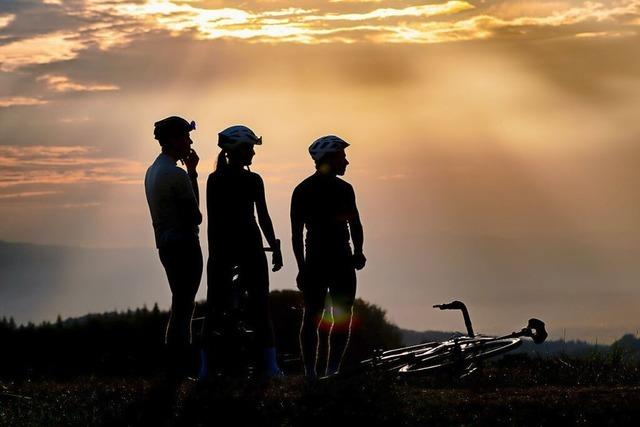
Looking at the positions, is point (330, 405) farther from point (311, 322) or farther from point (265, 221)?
point (265, 221)

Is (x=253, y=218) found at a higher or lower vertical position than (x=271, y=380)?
higher

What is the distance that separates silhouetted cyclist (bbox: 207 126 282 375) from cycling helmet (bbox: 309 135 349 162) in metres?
0.62

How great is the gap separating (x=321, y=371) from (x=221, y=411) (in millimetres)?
2448

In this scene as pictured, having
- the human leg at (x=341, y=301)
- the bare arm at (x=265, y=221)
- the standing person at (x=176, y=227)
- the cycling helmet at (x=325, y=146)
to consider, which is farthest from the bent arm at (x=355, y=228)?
the standing person at (x=176, y=227)

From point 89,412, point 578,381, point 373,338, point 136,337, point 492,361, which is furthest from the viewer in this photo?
point 373,338

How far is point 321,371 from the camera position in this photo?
47.4ft

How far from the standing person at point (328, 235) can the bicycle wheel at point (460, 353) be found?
3.55 ft

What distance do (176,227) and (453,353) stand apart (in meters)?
3.54

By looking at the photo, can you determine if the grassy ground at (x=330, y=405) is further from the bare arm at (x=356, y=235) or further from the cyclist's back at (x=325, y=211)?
the cyclist's back at (x=325, y=211)

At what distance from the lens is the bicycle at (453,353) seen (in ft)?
48.1

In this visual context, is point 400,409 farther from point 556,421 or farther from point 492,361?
point 492,361

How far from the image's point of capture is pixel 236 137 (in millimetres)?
14125

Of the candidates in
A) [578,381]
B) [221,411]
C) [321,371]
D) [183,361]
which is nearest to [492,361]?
[578,381]

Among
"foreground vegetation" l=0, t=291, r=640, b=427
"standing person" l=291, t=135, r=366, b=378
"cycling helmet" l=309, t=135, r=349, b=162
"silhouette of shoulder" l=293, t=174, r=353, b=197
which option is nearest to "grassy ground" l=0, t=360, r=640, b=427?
"foreground vegetation" l=0, t=291, r=640, b=427
